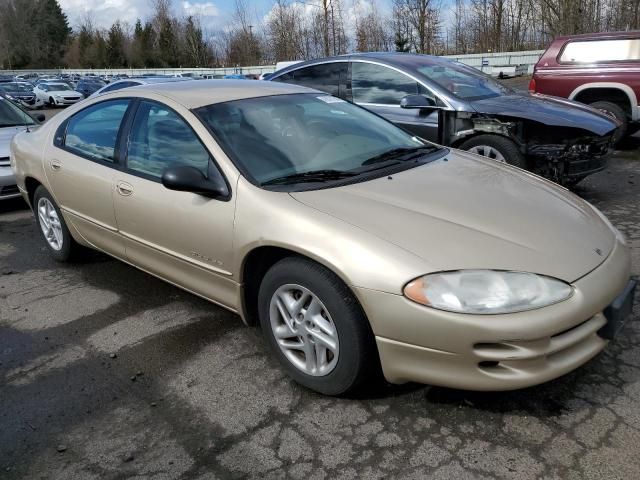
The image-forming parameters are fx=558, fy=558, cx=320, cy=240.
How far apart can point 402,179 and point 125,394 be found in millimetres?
1802

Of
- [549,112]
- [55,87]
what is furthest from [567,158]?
[55,87]

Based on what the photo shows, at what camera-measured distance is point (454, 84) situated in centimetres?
594

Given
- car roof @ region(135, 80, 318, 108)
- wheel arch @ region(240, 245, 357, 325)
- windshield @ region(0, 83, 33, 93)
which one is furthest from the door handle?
windshield @ region(0, 83, 33, 93)

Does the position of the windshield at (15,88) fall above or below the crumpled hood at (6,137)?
above

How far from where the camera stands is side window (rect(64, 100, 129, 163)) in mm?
3754

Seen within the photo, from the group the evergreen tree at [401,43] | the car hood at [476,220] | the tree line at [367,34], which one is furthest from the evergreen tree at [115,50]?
the car hood at [476,220]

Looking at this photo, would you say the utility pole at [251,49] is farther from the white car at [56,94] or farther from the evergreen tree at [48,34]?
the evergreen tree at [48,34]

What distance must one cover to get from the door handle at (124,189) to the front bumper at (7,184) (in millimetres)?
3630

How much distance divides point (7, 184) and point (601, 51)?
27.9 feet

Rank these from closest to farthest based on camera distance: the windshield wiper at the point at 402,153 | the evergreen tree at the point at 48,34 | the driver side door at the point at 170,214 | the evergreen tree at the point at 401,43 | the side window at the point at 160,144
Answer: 1. the driver side door at the point at 170,214
2. the side window at the point at 160,144
3. the windshield wiper at the point at 402,153
4. the evergreen tree at the point at 401,43
5. the evergreen tree at the point at 48,34

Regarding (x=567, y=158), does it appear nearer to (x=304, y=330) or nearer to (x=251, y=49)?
(x=304, y=330)

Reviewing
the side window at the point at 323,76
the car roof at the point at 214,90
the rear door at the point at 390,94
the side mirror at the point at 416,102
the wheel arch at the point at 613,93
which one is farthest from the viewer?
the wheel arch at the point at 613,93

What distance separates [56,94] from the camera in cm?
2967

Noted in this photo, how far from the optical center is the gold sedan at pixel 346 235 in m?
2.22
